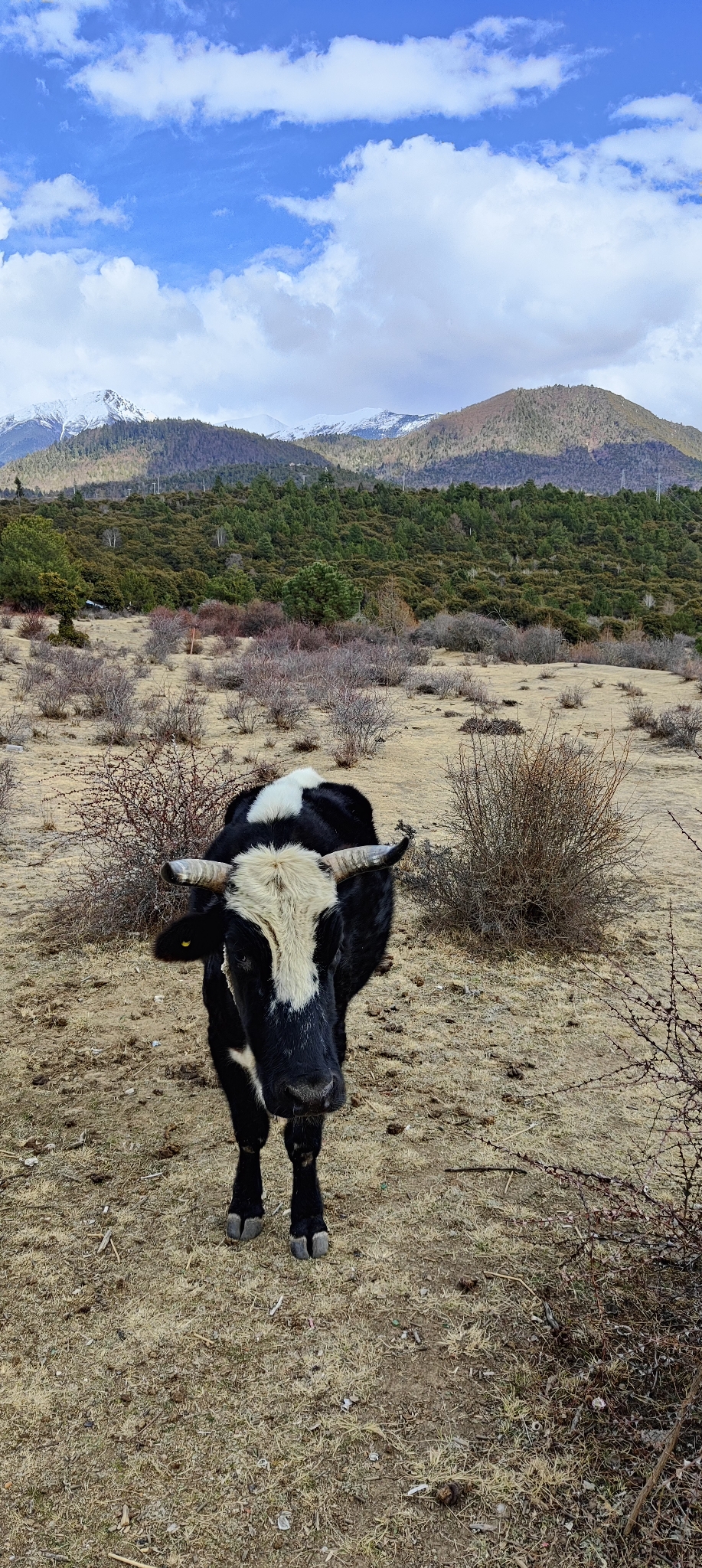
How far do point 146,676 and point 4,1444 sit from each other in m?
18.1

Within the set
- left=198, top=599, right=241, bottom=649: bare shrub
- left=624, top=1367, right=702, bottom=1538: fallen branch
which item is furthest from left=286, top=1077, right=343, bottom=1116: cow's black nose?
left=198, top=599, right=241, bottom=649: bare shrub

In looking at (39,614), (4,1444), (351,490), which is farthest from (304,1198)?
(351,490)

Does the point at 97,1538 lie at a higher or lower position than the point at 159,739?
lower

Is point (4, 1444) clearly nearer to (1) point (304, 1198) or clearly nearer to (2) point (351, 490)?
(1) point (304, 1198)

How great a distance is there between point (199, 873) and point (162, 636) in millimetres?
23683

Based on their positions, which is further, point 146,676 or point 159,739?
point 146,676

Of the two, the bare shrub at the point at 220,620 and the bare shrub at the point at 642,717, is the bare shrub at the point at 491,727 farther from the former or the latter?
the bare shrub at the point at 220,620

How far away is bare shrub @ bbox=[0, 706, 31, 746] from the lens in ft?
39.8

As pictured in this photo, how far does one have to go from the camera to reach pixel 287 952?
2.65 meters

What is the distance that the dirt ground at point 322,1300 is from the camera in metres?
2.22

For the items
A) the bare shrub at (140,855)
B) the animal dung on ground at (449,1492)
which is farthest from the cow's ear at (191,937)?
the bare shrub at (140,855)

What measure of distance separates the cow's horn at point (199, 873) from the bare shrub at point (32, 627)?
22.5m

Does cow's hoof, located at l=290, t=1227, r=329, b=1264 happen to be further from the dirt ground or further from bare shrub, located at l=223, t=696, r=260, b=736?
bare shrub, located at l=223, t=696, r=260, b=736

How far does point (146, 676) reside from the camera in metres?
19.5
